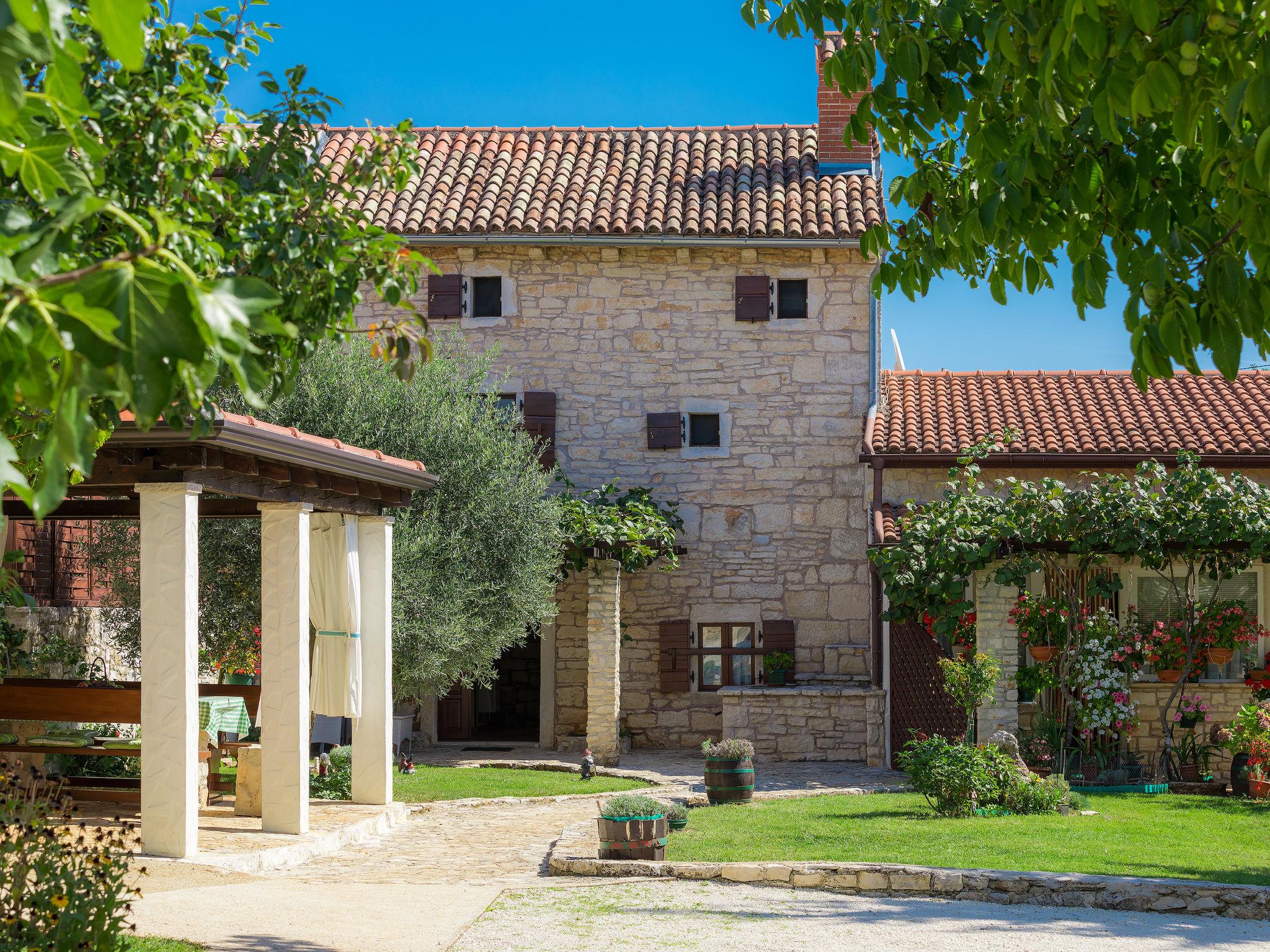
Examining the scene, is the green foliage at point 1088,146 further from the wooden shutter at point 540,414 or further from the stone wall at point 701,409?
the wooden shutter at point 540,414

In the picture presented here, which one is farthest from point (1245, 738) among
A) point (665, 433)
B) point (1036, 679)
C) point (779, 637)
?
point (665, 433)

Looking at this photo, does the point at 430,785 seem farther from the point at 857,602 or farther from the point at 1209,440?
the point at 1209,440

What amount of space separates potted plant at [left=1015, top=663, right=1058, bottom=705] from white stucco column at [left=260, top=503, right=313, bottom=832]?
24.6 feet

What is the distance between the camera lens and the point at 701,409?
1656 cm

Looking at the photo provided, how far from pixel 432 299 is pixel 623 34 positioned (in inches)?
192

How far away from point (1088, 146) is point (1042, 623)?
9.64m

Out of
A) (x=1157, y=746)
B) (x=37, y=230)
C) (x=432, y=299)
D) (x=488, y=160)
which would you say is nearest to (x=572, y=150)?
(x=488, y=160)

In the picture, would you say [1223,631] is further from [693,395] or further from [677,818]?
[677,818]

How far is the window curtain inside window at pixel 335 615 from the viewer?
10.5 meters

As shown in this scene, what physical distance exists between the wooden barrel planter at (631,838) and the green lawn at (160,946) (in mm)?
2997

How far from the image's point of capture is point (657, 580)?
16.5m

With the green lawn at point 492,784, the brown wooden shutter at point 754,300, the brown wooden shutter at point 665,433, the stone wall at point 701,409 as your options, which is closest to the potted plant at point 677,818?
the green lawn at point 492,784

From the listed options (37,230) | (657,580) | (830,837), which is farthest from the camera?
(657,580)

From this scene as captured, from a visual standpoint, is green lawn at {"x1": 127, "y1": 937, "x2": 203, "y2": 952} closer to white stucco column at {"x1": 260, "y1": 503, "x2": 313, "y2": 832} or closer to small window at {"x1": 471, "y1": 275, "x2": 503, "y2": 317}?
white stucco column at {"x1": 260, "y1": 503, "x2": 313, "y2": 832}
